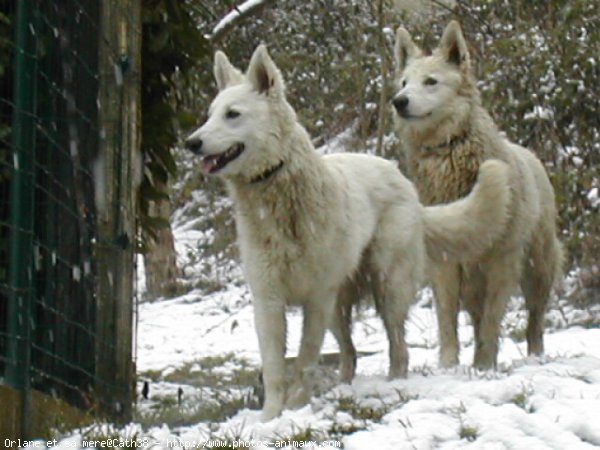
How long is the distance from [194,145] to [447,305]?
250 cm

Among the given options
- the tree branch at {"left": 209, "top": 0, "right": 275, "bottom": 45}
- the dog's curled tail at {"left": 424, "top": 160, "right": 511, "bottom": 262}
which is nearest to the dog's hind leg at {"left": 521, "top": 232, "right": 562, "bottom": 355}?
the dog's curled tail at {"left": 424, "top": 160, "right": 511, "bottom": 262}

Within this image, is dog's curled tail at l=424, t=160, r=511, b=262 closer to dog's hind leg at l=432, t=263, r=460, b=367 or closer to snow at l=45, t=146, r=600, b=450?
dog's hind leg at l=432, t=263, r=460, b=367

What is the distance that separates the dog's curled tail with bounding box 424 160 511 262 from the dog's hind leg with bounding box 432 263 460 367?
0.49 metres

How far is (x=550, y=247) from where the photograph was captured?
27.0 ft

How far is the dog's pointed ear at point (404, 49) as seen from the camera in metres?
8.32

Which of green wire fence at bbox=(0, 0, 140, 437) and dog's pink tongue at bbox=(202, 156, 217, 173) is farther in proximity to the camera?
dog's pink tongue at bbox=(202, 156, 217, 173)

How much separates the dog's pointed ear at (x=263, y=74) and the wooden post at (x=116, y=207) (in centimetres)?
61

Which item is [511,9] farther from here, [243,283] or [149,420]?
[149,420]

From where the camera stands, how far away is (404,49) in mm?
8391

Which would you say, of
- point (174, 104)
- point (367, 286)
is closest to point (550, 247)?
point (367, 286)

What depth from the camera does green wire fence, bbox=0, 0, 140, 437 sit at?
5.39 meters

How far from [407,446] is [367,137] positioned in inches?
429

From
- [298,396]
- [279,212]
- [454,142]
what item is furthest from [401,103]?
[298,396]

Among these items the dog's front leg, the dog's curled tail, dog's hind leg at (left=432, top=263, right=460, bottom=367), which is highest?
the dog's curled tail
